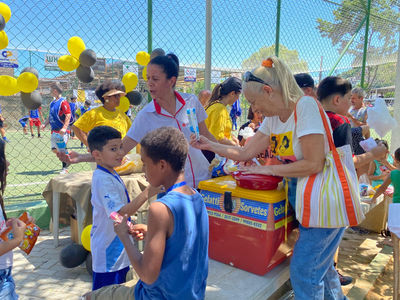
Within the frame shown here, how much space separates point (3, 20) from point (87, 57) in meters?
1.03

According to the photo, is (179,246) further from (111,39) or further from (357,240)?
(357,240)

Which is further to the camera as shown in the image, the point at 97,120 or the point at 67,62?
the point at 67,62

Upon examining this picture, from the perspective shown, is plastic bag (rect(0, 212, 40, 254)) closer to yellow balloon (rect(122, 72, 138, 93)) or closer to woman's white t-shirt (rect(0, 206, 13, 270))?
woman's white t-shirt (rect(0, 206, 13, 270))

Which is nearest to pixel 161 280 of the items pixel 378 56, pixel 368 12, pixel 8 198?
pixel 8 198

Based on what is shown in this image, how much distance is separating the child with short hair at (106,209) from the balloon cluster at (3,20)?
8.46ft

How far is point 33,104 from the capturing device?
4.41 m

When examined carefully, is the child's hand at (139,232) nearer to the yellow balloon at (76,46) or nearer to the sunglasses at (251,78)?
the sunglasses at (251,78)

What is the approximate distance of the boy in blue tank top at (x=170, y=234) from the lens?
1.29 meters

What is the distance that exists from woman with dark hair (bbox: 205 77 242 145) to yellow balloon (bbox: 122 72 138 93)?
4.72 feet

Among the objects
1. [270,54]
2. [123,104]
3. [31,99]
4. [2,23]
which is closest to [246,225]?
[123,104]

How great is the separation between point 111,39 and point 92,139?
2451 mm

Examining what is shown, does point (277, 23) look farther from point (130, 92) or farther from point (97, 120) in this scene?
point (97, 120)

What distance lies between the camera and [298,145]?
181 cm

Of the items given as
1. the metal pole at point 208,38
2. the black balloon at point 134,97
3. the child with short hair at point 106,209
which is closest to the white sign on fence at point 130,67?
the black balloon at point 134,97
